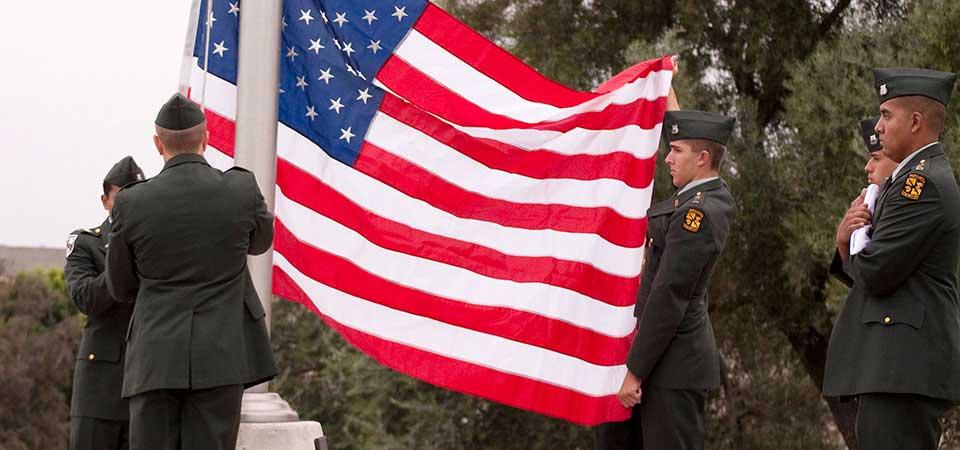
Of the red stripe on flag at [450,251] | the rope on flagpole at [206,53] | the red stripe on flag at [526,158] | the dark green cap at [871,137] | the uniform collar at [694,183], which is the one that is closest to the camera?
the dark green cap at [871,137]

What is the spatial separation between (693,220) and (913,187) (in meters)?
1.11

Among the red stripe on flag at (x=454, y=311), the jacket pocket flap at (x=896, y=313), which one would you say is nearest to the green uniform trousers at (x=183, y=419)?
the red stripe on flag at (x=454, y=311)

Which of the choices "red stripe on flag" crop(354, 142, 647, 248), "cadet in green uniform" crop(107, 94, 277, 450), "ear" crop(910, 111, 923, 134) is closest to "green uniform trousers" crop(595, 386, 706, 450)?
"red stripe on flag" crop(354, 142, 647, 248)

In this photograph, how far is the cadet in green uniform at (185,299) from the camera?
480 centimetres

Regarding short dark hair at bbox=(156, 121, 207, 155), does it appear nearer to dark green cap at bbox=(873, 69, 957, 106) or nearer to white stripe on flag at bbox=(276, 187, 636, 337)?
white stripe on flag at bbox=(276, 187, 636, 337)

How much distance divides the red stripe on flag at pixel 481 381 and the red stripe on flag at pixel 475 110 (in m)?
1.16

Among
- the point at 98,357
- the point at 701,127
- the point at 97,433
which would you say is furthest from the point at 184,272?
the point at 701,127

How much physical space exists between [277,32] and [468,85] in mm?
1056

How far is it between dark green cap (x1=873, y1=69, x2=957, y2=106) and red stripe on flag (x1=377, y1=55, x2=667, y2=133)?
5.77 ft

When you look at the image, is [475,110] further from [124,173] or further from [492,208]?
[124,173]

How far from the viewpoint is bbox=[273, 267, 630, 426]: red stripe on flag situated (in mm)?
5930

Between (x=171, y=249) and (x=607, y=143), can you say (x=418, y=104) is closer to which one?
(x=607, y=143)

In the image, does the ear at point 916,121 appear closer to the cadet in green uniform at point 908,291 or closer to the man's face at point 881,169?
the cadet in green uniform at point 908,291

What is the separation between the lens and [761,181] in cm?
1203
